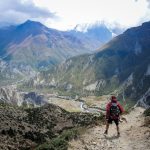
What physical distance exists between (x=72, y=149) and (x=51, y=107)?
28497 millimetres

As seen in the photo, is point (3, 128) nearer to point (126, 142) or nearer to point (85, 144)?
point (85, 144)

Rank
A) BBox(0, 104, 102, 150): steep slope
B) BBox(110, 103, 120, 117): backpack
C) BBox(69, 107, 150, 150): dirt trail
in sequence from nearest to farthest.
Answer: BBox(69, 107, 150, 150): dirt trail → BBox(110, 103, 120, 117): backpack → BBox(0, 104, 102, 150): steep slope

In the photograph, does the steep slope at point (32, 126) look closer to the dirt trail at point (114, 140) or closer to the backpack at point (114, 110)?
the dirt trail at point (114, 140)

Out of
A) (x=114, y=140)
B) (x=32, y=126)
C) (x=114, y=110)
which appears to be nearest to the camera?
(x=114, y=140)

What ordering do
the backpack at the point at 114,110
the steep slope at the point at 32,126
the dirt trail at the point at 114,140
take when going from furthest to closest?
the steep slope at the point at 32,126 → the backpack at the point at 114,110 → the dirt trail at the point at 114,140

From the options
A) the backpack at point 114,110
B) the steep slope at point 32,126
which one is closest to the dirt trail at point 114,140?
the backpack at point 114,110

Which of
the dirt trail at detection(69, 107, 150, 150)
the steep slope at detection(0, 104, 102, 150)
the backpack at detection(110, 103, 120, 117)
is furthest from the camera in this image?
the steep slope at detection(0, 104, 102, 150)

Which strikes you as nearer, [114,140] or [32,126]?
[114,140]

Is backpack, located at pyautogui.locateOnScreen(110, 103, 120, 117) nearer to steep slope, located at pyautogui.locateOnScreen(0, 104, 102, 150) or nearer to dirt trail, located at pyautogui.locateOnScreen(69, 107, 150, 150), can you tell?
dirt trail, located at pyautogui.locateOnScreen(69, 107, 150, 150)

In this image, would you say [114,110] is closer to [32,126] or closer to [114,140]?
[114,140]

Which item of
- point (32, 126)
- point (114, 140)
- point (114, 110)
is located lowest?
point (32, 126)

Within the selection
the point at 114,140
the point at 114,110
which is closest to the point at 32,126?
the point at 114,110

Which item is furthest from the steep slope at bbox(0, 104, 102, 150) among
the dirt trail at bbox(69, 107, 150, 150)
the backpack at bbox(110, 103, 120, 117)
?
the backpack at bbox(110, 103, 120, 117)

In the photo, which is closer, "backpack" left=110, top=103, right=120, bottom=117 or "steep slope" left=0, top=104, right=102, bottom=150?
"backpack" left=110, top=103, right=120, bottom=117
